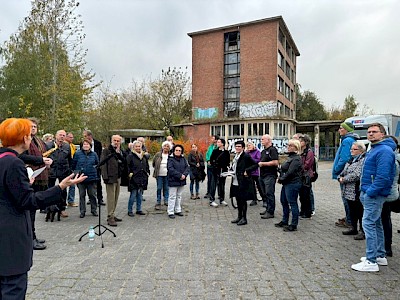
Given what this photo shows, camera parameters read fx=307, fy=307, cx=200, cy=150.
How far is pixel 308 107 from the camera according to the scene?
187 ft

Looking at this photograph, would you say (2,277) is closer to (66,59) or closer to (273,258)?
(273,258)

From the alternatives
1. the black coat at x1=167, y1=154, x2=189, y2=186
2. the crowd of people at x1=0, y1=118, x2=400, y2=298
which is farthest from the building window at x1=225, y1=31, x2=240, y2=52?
the black coat at x1=167, y1=154, x2=189, y2=186

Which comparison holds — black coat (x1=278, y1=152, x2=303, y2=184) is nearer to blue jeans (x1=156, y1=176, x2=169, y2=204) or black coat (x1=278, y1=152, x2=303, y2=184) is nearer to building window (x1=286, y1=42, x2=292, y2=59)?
blue jeans (x1=156, y1=176, x2=169, y2=204)

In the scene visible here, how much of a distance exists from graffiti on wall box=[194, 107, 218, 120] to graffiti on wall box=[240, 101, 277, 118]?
391cm

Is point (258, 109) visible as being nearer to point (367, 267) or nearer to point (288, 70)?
point (288, 70)

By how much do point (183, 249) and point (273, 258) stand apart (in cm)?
148

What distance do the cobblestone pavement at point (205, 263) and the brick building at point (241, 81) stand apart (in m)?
30.0

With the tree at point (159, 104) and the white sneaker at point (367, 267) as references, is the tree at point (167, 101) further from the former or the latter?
the white sneaker at point (367, 267)

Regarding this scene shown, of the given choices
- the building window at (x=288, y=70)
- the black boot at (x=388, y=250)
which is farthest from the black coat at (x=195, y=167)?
the building window at (x=288, y=70)

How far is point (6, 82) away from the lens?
25.8 m

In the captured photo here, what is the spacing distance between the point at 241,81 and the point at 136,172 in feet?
118

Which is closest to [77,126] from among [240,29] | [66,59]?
[66,59]

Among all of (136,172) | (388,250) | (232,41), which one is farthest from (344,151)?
(232,41)

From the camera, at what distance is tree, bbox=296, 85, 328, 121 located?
5520cm
